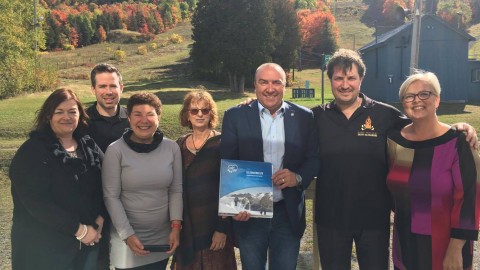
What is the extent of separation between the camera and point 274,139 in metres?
3.91

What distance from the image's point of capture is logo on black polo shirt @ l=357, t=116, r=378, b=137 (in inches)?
150

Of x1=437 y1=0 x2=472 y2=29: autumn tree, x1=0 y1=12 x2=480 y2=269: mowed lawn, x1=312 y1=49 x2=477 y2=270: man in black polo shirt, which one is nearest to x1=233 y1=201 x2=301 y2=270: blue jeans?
x1=312 y1=49 x2=477 y2=270: man in black polo shirt

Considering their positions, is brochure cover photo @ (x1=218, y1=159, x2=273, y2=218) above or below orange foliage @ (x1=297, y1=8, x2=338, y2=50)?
below

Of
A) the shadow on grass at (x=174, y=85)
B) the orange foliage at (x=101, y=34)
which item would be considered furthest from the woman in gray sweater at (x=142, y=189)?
the orange foliage at (x=101, y=34)

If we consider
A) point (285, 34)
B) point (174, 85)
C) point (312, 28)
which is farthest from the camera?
point (312, 28)

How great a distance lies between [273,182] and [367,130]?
36.1 inches

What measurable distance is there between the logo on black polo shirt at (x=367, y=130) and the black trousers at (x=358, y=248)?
84cm

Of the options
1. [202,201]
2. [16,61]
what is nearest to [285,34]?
[16,61]

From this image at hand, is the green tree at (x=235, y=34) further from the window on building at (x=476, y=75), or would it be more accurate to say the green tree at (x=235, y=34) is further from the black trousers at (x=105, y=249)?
the black trousers at (x=105, y=249)

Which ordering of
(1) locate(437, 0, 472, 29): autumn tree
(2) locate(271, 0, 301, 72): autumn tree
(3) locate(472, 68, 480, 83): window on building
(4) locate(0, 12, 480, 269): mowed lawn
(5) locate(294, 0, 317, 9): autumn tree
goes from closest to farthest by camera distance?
(4) locate(0, 12, 480, 269): mowed lawn < (3) locate(472, 68, 480, 83): window on building < (2) locate(271, 0, 301, 72): autumn tree < (1) locate(437, 0, 472, 29): autumn tree < (5) locate(294, 0, 317, 9): autumn tree

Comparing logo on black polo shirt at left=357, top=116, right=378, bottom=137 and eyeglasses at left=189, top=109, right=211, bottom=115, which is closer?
logo on black polo shirt at left=357, top=116, right=378, bottom=137

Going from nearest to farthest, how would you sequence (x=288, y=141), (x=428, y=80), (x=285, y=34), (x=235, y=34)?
(x=428, y=80), (x=288, y=141), (x=235, y=34), (x=285, y=34)

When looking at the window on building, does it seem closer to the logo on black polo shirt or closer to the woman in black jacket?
the logo on black polo shirt

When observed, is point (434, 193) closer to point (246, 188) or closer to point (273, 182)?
point (273, 182)
